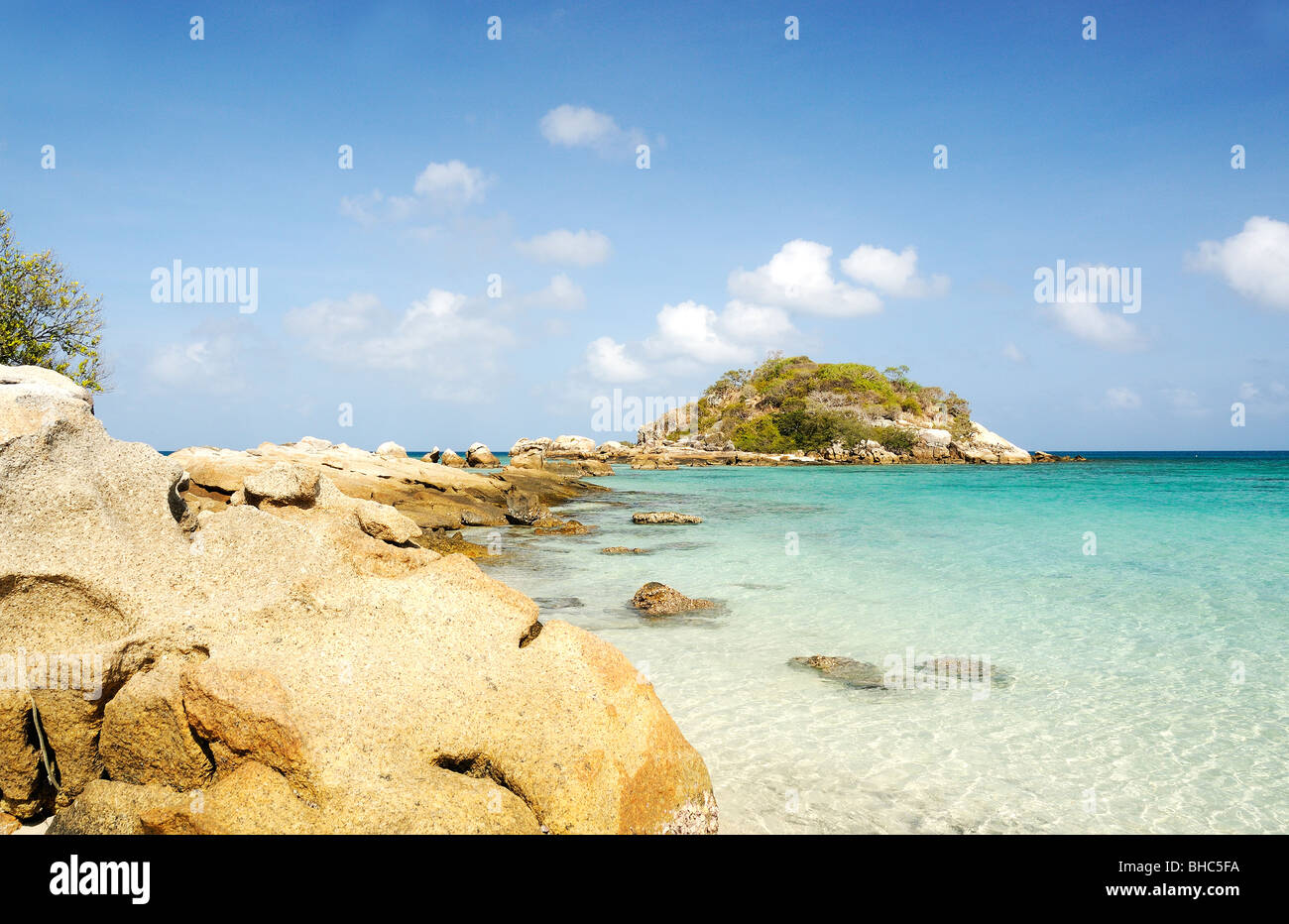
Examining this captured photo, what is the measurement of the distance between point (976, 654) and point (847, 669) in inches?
84.6

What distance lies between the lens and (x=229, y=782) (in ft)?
13.5

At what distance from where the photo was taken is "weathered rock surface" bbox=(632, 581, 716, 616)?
1141 centimetres

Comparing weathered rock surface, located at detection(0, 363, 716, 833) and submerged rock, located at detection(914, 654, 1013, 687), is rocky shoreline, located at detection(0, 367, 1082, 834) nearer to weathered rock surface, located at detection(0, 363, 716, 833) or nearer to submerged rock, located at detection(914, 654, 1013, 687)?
weathered rock surface, located at detection(0, 363, 716, 833)

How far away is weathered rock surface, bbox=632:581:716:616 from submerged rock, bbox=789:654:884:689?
2.85 metres

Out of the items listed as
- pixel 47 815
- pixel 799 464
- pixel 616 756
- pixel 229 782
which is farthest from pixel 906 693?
pixel 799 464

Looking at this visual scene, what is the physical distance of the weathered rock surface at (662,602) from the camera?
11.4m

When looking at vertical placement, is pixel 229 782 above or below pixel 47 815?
above

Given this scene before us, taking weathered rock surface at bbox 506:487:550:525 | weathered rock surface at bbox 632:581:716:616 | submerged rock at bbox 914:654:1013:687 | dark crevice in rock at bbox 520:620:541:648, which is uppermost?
dark crevice in rock at bbox 520:620:541:648

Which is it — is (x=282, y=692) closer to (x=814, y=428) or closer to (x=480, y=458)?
(x=480, y=458)

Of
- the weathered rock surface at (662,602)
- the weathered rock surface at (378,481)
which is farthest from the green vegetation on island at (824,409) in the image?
the weathered rock surface at (662,602)

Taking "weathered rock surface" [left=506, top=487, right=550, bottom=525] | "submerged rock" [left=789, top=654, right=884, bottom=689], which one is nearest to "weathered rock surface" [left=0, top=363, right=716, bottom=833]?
"submerged rock" [left=789, top=654, right=884, bottom=689]

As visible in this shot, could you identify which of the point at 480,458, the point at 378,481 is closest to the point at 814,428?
the point at 480,458
